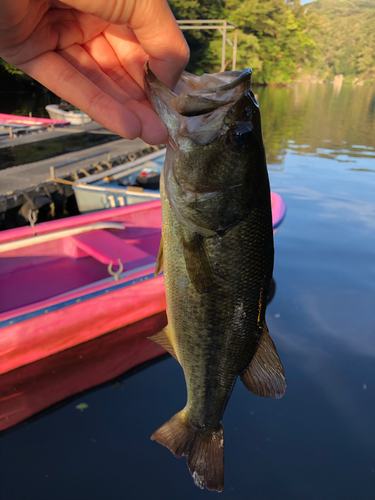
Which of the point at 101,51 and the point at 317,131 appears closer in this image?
the point at 101,51

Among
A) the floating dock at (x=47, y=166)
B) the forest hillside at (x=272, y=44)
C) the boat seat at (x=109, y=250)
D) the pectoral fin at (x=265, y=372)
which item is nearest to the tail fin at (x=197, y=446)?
the pectoral fin at (x=265, y=372)

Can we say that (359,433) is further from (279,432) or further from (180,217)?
(180,217)

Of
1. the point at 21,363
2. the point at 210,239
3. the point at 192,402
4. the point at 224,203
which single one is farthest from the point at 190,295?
the point at 21,363

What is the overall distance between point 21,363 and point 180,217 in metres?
4.56

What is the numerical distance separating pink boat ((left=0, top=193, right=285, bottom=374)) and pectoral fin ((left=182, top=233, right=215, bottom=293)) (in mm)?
3853

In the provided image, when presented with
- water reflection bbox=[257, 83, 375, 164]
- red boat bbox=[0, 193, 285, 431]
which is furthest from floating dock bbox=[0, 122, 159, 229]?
water reflection bbox=[257, 83, 375, 164]

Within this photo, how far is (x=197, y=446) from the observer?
2.29 meters

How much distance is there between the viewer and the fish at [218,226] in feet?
5.60

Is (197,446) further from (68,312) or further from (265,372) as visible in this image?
(68,312)

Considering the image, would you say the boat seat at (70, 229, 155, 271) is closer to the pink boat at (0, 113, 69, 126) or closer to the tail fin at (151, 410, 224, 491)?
the tail fin at (151, 410, 224, 491)

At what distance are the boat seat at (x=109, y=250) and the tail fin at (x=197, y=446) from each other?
397 centimetres

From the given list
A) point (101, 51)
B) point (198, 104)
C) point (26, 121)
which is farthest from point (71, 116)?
point (198, 104)

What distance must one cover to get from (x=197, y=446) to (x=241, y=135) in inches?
72.9

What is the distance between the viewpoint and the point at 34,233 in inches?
253
